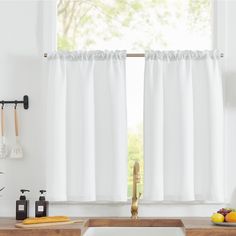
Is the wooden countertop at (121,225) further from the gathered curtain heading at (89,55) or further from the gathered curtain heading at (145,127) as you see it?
the gathered curtain heading at (89,55)

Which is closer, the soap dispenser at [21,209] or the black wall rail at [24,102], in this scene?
the soap dispenser at [21,209]

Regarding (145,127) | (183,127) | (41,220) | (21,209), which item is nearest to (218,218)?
(183,127)

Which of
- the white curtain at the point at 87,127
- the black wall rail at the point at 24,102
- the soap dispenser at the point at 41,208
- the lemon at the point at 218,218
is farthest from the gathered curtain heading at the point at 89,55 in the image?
the lemon at the point at 218,218

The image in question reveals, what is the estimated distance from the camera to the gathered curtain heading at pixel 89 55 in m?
3.81

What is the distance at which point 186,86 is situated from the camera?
377cm

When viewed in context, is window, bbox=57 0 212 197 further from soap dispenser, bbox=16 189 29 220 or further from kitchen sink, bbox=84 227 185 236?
kitchen sink, bbox=84 227 185 236

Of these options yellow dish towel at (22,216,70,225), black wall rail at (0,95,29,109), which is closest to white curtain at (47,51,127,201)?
black wall rail at (0,95,29,109)

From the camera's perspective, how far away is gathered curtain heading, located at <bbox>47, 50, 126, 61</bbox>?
3.81 m

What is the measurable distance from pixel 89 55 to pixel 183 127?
2.37 ft

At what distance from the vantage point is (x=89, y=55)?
12.6ft

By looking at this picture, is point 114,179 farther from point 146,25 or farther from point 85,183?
point 146,25

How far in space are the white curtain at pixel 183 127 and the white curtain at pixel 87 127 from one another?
0.17 metres

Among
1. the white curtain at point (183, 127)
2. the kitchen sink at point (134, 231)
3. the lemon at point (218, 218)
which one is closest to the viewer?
the lemon at point (218, 218)

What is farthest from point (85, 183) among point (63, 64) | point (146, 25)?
point (146, 25)
